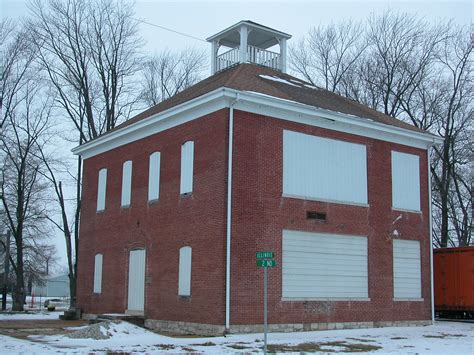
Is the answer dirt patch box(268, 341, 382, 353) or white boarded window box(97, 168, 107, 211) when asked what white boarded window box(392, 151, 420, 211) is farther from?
white boarded window box(97, 168, 107, 211)

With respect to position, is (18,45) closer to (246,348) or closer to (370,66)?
(370,66)

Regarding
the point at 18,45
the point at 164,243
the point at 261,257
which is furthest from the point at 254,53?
the point at 18,45

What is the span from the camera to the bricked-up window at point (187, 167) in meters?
24.2

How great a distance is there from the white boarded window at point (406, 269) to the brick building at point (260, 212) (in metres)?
0.07

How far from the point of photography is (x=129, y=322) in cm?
2434

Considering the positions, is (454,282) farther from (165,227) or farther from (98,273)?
(98,273)

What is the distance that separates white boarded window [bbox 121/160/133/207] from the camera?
1117 inches

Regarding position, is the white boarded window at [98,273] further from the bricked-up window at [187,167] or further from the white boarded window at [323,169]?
the white boarded window at [323,169]

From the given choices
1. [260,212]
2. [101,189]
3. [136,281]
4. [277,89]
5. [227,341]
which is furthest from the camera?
[101,189]

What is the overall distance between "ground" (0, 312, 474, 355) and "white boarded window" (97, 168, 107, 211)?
24.9 feet

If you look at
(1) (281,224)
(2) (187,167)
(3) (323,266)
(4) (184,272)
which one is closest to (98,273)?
(4) (184,272)

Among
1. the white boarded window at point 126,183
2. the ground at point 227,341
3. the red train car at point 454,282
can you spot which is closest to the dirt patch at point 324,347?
the ground at point 227,341

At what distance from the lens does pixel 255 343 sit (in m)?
19.3

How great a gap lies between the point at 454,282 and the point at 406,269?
4183 mm
